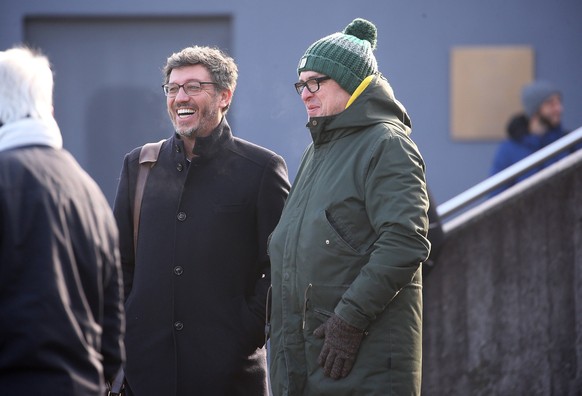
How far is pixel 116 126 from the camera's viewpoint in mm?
9914

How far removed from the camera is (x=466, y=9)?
30.9 ft

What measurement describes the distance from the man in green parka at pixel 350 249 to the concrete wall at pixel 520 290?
188 cm

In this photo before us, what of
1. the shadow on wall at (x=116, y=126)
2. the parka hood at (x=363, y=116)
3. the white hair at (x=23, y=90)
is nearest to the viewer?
the white hair at (x=23, y=90)

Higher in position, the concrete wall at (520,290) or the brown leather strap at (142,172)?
the brown leather strap at (142,172)

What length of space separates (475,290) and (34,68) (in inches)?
135

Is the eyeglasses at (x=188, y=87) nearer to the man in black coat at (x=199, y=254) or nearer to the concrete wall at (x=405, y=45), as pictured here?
the man in black coat at (x=199, y=254)

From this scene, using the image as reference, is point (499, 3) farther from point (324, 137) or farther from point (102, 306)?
point (102, 306)

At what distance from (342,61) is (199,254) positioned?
3.59 feet

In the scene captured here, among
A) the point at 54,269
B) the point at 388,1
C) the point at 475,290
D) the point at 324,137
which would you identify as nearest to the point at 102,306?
the point at 54,269

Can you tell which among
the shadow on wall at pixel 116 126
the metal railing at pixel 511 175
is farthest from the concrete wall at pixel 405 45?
the metal railing at pixel 511 175

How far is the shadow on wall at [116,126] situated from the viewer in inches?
388

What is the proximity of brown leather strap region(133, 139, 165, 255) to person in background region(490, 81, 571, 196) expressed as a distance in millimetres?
3294

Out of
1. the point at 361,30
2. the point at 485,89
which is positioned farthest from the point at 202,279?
the point at 485,89

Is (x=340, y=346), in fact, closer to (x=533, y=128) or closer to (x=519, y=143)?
(x=519, y=143)
